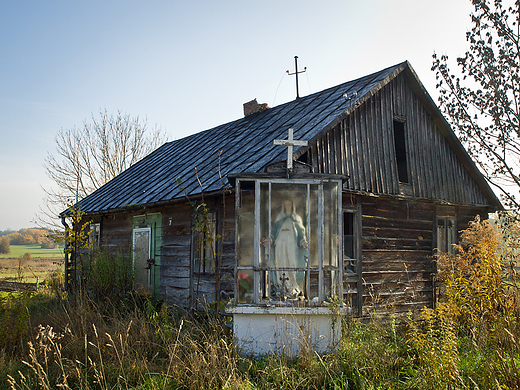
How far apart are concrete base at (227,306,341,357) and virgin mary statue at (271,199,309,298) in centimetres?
41

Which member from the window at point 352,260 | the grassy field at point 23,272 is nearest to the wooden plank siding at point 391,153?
the window at point 352,260

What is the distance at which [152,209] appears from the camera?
1103 centimetres

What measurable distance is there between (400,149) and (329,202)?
16.3 ft

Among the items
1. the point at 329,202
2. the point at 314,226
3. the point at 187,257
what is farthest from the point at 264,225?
the point at 187,257

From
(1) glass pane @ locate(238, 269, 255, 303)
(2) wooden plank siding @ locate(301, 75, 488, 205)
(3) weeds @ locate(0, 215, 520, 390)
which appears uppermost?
(2) wooden plank siding @ locate(301, 75, 488, 205)

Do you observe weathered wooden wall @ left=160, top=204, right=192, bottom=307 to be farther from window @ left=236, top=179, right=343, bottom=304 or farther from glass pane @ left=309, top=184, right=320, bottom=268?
glass pane @ left=309, top=184, right=320, bottom=268

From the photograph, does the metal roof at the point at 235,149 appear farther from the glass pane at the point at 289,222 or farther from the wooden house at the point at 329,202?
the glass pane at the point at 289,222

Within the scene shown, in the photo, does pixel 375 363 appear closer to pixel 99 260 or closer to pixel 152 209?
pixel 99 260

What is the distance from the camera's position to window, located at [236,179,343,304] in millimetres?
6327

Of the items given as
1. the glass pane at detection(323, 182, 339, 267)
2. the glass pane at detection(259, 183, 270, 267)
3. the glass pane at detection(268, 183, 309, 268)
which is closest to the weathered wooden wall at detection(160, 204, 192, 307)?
the glass pane at detection(259, 183, 270, 267)

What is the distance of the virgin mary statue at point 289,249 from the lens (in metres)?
6.37

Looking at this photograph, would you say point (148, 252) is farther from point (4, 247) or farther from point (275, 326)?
point (4, 247)

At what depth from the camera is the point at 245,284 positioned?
21.5ft

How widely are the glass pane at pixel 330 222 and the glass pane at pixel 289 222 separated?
310 millimetres
